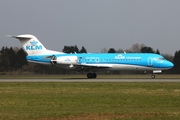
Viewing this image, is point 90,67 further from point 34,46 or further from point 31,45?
point 31,45

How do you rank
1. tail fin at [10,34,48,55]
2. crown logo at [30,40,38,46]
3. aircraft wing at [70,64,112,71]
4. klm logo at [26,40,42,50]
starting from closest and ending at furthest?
aircraft wing at [70,64,112,71] → tail fin at [10,34,48,55] → klm logo at [26,40,42,50] → crown logo at [30,40,38,46]

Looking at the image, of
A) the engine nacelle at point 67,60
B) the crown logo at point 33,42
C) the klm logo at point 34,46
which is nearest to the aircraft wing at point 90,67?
the engine nacelle at point 67,60

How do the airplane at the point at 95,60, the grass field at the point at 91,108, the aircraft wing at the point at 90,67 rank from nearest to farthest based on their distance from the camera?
the grass field at the point at 91,108, the airplane at the point at 95,60, the aircraft wing at the point at 90,67

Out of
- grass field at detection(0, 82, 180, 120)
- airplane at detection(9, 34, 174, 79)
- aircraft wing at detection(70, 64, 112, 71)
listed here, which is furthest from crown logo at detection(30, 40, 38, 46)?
grass field at detection(0, 82, 180, 120)

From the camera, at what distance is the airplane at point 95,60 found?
5084cm

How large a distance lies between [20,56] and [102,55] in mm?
56224

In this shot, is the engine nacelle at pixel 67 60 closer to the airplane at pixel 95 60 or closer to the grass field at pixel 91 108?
the airplane at pixel 95 60

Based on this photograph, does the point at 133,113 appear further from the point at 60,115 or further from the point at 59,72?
the point at 59,72

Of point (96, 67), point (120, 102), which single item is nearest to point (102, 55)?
point (96, 67)

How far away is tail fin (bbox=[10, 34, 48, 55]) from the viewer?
183 ft

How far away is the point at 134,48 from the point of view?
417ft

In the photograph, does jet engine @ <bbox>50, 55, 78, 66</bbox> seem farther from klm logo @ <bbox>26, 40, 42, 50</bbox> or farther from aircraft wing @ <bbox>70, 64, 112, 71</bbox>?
klm logo @ <bbox>26, 40, 42, 50</bbox>

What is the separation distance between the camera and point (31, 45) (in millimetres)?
56125

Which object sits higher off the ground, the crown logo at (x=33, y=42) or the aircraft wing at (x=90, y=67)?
the crown logo at (x=33, y=42)
